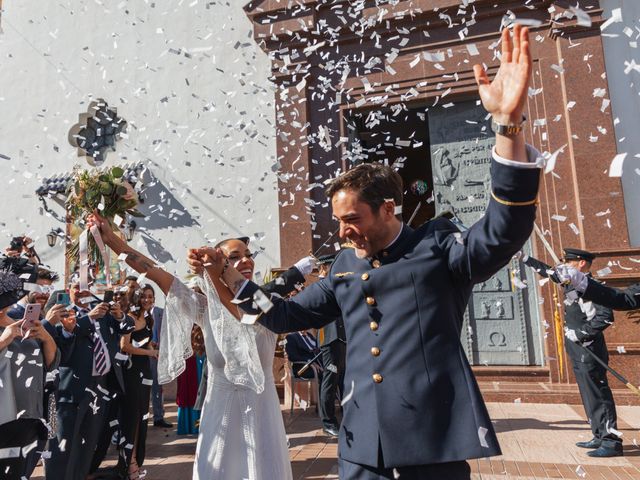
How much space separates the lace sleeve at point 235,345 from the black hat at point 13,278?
5.24 feet

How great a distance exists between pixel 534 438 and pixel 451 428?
16.7 ft

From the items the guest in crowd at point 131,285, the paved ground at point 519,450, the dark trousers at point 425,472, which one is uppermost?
the guest in crowd at point 131,285

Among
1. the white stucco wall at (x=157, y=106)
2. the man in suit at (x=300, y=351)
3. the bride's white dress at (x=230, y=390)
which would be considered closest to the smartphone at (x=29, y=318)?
the bride's white dress at (x=230, y=390)

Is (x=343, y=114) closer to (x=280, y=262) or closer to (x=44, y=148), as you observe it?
(x=280, y=262)

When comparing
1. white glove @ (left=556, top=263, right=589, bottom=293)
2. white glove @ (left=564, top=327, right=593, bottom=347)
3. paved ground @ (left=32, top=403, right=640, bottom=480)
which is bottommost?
paved ground @ (left=32, top=403, right=640, bottom=480)

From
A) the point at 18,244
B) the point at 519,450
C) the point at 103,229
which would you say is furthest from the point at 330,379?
the point at 18,244

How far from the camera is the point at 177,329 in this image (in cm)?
344

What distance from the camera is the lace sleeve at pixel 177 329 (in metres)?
3.42

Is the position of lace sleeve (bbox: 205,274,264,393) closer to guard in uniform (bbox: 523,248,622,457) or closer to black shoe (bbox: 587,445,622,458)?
guard in uniform (bbox: 523,248,622,457)

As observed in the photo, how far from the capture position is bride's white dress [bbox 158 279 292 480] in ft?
10.5

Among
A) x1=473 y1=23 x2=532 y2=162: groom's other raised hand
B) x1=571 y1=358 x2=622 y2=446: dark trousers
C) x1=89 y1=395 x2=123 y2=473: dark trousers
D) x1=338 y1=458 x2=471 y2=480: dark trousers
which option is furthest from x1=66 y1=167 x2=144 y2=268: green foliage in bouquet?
x1=571 y1=358 x2=622 y2=446: dark trousers

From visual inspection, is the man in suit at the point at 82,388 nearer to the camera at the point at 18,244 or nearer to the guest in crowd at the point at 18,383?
the guest in crowd at the point at 18,383

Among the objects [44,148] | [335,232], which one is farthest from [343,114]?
[44,148]

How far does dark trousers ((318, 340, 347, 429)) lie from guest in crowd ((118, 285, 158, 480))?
Result: 2310 mm
